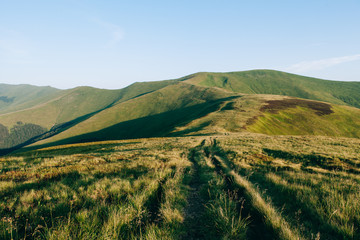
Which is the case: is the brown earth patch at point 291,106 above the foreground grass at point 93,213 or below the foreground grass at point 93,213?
above

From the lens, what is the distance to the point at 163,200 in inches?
226

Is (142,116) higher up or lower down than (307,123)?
higher up

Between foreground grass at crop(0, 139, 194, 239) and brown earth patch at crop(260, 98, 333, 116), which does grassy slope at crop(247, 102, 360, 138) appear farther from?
foreground grass at crop(0, 139, 194, 239)

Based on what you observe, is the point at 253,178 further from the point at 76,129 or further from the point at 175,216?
the point at 76,129

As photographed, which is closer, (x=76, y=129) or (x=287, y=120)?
(x=287, y=120)

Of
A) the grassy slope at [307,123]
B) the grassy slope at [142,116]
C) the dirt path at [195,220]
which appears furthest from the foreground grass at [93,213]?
the grassy slope at [142,116]

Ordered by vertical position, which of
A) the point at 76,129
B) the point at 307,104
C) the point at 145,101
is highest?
the point at 145,101

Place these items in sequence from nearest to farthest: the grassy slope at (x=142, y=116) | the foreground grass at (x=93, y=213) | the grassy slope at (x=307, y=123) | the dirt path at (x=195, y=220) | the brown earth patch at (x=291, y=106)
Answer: the foreground grass at (x=93, y=213) < the dirt path at (x=195, y=220) < the grassy slope at (x=307, y=123) < the brown earth patch at (x=291, y=106) < the grassy slope at (x=142, y=116)

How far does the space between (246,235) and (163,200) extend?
281cm

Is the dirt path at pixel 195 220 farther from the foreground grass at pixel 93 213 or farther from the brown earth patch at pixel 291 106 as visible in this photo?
the brown earth patch at pixel 291 106

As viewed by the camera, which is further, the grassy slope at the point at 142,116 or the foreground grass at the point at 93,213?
the grassy slope at the point at 142,116

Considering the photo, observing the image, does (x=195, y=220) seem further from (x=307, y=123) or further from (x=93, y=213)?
(x=307, y=123)

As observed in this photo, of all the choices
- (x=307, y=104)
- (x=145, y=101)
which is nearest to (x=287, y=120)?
(x=307, y=104)

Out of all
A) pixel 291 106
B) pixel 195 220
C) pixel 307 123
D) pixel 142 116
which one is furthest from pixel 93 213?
pixel 142 116
